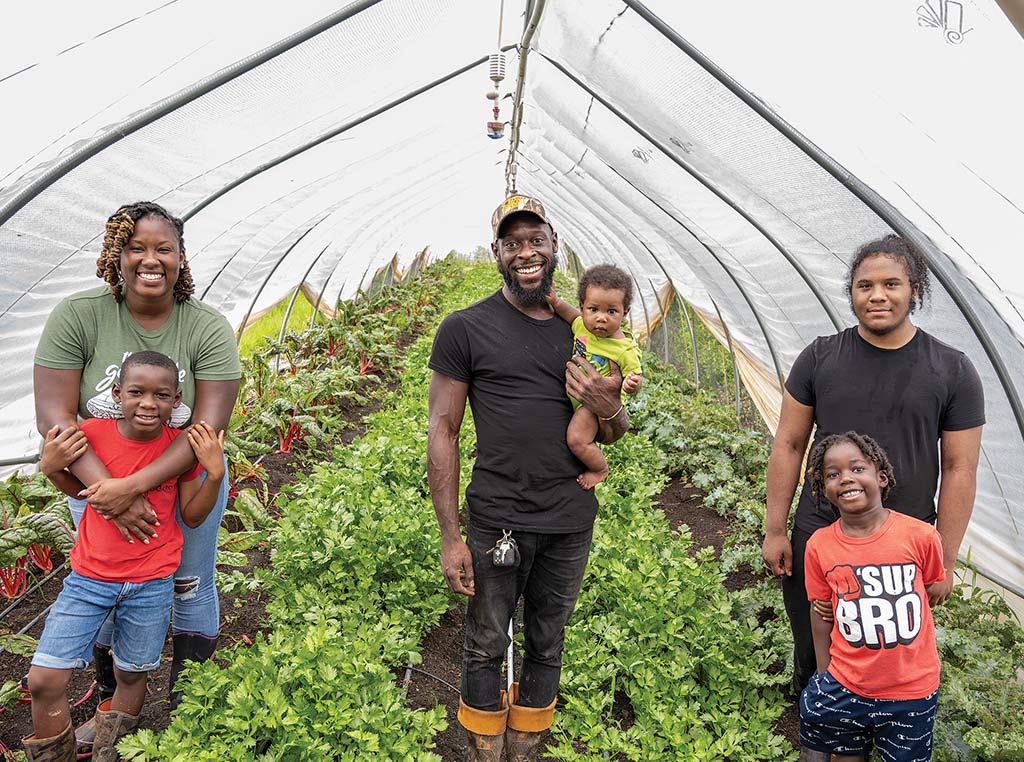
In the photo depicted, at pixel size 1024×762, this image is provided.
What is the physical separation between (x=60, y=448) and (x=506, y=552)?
1.43 meters

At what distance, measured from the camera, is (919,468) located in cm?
245

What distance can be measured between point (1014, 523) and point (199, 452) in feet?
10.4

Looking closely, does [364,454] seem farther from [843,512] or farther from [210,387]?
[843,512]

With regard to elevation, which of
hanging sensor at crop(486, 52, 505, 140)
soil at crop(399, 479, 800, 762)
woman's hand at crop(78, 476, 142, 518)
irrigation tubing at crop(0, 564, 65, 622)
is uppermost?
hanging sensor at crop(486, 52, 505, 140)

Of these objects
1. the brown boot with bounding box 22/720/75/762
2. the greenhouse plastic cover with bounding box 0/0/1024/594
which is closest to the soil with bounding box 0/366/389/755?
the brown boot with bounding box 22/720/75/762

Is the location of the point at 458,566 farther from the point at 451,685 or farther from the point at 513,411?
the point at 451,685

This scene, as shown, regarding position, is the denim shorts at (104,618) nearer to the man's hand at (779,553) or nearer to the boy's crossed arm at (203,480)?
the boy's crossed arm at (203,480)

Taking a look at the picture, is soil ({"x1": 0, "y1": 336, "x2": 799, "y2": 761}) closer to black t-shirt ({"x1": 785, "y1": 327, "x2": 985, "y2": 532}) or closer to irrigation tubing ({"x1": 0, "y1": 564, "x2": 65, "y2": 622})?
irrigation tubing ({"x1": 0, "y1": 564, "x2": 65, "y2": 622})

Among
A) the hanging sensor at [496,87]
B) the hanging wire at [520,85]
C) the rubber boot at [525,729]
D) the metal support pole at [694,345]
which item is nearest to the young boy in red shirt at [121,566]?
the rubber boot at [525,729]

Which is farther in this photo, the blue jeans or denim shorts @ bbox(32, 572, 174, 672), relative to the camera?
the blue jeans

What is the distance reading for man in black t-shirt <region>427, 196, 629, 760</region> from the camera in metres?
2.57

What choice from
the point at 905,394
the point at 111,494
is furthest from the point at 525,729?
the point at 905,394

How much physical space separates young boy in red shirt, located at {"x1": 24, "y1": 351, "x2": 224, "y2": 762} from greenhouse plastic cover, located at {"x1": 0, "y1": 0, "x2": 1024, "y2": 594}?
109 centimetres

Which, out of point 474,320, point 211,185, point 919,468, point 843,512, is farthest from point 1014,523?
point 211,185
